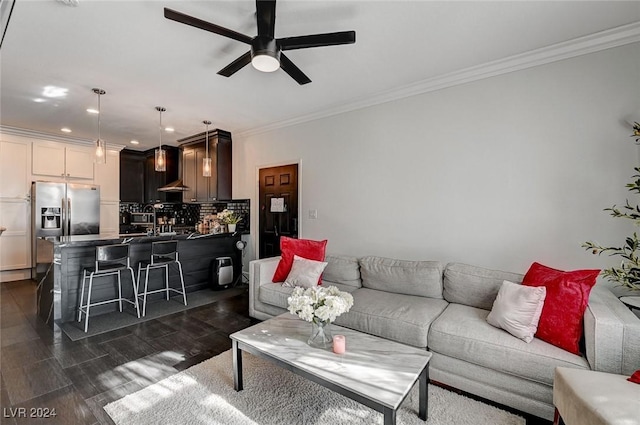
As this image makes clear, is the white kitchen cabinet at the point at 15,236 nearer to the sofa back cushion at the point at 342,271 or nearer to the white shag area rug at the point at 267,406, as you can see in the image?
the white shag area rug at the point at 267,406

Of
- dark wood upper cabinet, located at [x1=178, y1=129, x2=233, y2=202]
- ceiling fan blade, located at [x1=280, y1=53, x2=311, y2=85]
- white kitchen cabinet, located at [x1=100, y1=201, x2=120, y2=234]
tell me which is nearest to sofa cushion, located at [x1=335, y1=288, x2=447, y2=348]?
ceiling fan blade, located at [x1=280, y1=53, x2=311, y2=85]

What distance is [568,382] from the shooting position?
1384mm

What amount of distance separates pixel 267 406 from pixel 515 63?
3572 millimetres

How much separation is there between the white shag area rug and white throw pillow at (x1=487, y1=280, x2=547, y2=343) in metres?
0.52

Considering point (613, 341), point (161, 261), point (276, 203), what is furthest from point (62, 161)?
point (613, 341)

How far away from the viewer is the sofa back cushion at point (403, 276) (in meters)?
2.69

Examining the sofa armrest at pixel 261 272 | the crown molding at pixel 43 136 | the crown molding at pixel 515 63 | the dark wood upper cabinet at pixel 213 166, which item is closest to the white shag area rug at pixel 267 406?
the sofa armrest at pixel 261 272

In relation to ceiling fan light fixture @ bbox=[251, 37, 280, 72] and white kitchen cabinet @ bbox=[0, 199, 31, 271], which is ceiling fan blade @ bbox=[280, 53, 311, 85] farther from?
white kitchen cabinet @ bbox=[0, 199, 31, 271]

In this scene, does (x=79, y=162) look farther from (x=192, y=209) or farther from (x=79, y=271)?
(x=79, y=271)

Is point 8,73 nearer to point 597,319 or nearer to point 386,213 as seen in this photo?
point 386,213

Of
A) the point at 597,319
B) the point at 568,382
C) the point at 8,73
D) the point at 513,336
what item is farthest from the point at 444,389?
the point at 8,73

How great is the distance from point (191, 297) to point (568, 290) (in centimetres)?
422

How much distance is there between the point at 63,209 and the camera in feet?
17.0

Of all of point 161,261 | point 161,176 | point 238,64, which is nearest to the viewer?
point 238,64
